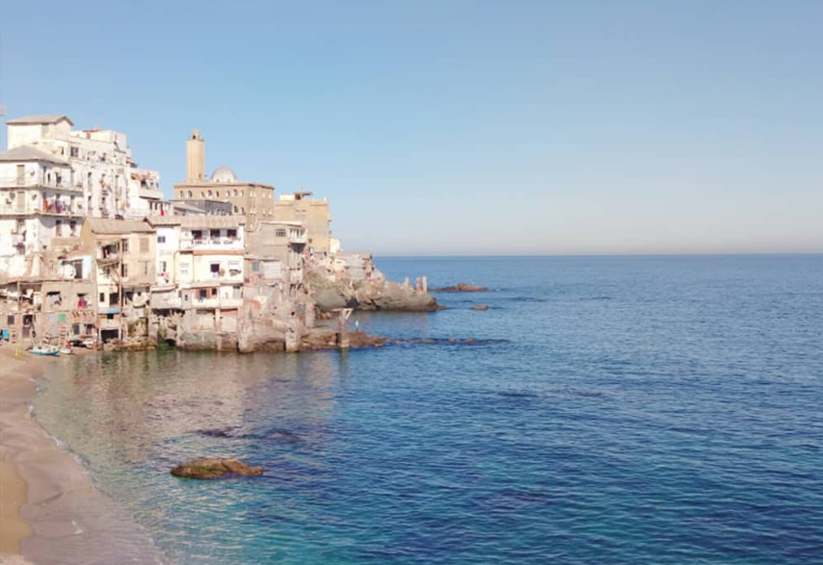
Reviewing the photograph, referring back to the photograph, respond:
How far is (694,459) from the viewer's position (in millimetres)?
42875

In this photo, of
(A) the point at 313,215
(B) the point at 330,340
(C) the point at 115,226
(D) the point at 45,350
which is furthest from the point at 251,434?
(A) the point at 313,215

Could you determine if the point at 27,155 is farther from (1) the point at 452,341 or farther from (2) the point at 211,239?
(1) the point at 452,341

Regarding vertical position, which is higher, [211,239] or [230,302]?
[211,239]

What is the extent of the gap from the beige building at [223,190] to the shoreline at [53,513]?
83.4 metres

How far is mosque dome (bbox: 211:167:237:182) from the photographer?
14112cm

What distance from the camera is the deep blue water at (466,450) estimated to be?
105ft

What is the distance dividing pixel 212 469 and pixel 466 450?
15506 mm

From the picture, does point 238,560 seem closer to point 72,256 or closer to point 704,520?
point 704,520

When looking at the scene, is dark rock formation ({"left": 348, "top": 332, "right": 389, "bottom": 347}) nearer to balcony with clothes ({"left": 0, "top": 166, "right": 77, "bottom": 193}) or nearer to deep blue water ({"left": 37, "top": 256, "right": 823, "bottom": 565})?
deep blue water ({"left": 37, "top": 256, "right": 823, "bottom": 565})

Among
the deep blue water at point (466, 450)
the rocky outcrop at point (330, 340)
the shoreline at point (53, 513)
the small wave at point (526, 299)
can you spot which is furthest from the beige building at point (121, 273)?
the small wave at point (526, 299)

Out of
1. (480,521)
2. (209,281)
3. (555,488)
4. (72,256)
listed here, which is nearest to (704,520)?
(555,488)

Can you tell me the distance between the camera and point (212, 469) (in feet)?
131

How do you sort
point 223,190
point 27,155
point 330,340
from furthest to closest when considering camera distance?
point 223,190, point 330,340, point 27,155

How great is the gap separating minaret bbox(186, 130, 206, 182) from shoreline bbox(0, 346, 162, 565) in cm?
9772
